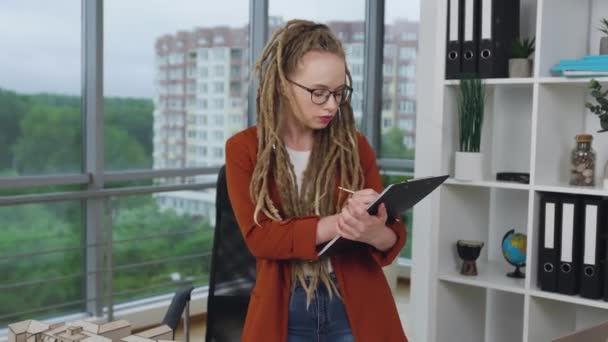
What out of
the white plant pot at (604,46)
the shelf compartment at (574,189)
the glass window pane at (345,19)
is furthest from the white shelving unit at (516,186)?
the glass window pane at (345,19)

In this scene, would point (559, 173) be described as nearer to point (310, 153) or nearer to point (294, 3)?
point (310, 153)

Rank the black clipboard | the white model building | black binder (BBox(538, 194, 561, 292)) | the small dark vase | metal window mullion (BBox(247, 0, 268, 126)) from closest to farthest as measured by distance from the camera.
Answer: the white model building → the black clipboard → black binder (BBox(538, 194, 561, 292)) → the small dark vase → metal window mullion (BBox(247, 0, 268, 126))

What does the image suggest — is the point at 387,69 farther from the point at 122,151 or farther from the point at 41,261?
the point at 41,261

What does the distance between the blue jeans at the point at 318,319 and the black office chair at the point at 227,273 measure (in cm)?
41

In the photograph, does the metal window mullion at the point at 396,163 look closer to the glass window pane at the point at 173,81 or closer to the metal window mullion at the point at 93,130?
the glass window pane at the point at 173,81

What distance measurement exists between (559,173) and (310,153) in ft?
3.95

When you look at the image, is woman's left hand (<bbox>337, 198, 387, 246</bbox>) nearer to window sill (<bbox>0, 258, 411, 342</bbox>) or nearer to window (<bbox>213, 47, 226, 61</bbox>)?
window sill (<bbox>0, 258, 411, 342</bbox>)

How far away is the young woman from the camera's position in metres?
1.54

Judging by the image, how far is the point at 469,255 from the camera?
2.60 meters

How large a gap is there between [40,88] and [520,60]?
2.12m

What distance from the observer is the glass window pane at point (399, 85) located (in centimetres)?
496

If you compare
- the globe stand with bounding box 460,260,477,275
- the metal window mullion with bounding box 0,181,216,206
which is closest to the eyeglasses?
the globe stand with bounding box 460,260,477,275

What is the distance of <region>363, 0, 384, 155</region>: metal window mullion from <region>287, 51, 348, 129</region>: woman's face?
3.44 m

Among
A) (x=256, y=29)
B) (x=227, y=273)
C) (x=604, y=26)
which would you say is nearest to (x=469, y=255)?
(x=604, y=26)
